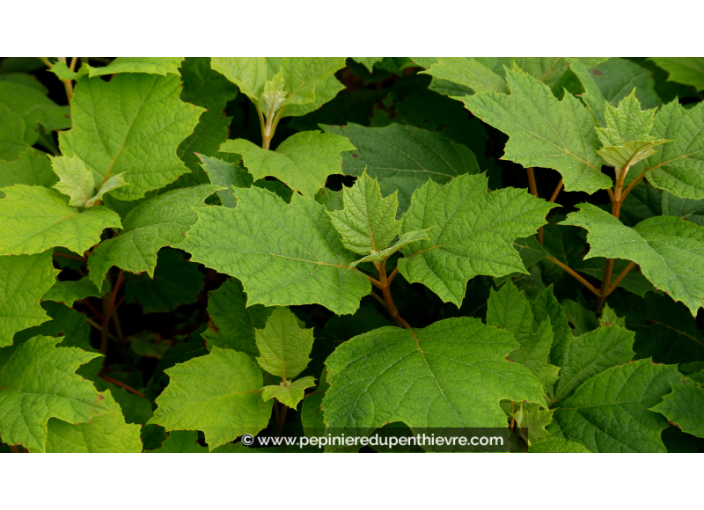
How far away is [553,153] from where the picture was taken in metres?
1.61

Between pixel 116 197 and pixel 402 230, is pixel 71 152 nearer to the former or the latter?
pixel 116 197

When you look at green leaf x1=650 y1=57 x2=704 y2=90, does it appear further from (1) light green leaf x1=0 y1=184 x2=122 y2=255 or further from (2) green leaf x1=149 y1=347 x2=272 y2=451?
(1) light green leaf x1=0 y1=184 x2=122 y2=255

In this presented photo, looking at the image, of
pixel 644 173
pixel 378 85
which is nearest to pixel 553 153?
pixel 644 173

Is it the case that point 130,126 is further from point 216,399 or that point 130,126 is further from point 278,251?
point 216,399

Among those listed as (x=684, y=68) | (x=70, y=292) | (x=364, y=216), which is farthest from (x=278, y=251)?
(x=684, y=68)

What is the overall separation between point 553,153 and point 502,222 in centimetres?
36

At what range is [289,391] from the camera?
145cm

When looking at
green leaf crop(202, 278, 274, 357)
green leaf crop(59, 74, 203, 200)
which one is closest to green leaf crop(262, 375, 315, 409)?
green leaf crop(202, 278, 274, 357)

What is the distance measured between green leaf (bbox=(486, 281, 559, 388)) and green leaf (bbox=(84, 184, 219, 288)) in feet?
3.04

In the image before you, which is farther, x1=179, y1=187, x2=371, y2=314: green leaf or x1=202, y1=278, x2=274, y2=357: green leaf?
x1=202, y1=278, x2=274, y2=357: green leaf

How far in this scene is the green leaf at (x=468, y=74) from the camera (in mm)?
1771

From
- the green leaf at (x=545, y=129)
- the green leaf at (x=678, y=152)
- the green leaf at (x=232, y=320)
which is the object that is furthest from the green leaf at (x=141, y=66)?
the green leaf at (x=678, y=152)

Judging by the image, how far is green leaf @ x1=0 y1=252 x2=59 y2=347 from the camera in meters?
1.51

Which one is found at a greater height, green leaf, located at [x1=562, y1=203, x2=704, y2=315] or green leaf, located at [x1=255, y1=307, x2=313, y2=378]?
green leaf, located at [x1=562, y1=203, x2=704, y2=315]
